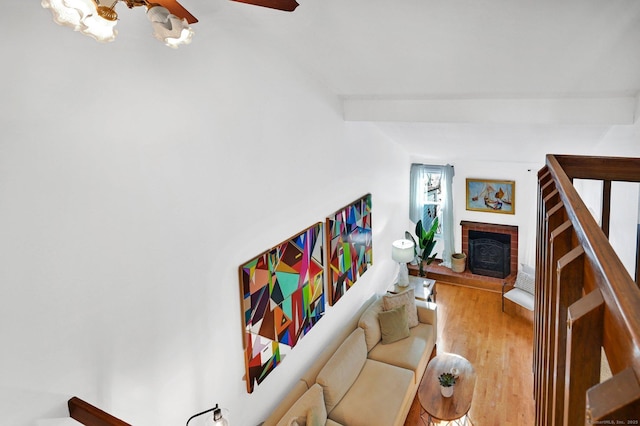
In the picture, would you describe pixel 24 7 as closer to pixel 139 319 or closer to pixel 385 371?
pixel 139 319

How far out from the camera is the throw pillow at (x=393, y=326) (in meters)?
5.27

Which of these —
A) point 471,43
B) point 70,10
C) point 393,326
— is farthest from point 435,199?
point 70,10

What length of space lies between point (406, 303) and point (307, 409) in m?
2.20

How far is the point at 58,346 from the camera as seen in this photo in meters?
2.04

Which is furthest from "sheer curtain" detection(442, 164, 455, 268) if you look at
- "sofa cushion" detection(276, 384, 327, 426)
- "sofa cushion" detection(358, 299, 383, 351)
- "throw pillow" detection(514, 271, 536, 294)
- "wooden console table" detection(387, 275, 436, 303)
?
"sofa cushion" detection(276, 384, 327, 426)

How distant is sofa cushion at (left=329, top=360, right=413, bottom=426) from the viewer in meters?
4.12

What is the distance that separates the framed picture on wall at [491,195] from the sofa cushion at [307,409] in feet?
16.1

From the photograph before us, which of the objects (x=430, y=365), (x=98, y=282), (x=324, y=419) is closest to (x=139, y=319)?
(x=98, y=282)

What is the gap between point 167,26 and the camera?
5.13 feet

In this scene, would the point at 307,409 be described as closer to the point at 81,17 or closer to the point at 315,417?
the point at 315,417

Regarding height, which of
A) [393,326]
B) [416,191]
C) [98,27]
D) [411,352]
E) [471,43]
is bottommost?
[411,352]

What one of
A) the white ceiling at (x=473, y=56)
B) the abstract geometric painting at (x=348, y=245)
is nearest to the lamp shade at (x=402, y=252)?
the abstract geometric painting at (x=348, y=245)

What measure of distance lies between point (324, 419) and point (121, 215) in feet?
8.76

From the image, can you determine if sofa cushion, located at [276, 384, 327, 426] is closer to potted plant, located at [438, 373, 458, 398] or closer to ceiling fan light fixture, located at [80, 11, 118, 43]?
potted plant, located at [438, 373, 458, 398]
